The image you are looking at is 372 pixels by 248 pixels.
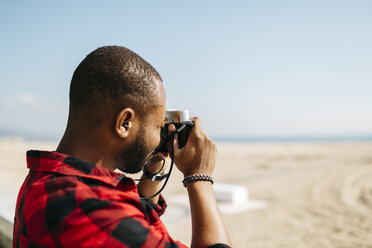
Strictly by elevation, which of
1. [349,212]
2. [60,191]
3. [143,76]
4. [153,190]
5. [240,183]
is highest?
[143,76]

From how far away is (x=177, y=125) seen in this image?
1.48 m

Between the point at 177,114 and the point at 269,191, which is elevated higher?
the point at 177,114

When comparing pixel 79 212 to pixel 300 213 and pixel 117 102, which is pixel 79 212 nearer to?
pixel 117 102

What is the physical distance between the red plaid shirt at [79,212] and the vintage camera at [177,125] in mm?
414

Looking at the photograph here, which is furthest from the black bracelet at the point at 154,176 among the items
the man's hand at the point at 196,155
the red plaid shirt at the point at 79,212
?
the red plaid shirt at the point at 79,212

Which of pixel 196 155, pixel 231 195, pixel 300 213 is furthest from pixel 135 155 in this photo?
pixel 231 195

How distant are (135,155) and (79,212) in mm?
405

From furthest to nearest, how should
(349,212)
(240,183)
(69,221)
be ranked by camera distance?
1. (240,183)
2. (349,212)
3. (69,221)

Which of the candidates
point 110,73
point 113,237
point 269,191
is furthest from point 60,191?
point 269,191

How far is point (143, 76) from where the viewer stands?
128cm

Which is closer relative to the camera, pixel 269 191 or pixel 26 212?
pixel 26 212

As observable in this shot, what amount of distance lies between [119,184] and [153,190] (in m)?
0.60

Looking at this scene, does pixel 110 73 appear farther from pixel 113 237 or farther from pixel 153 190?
pixel 153 190

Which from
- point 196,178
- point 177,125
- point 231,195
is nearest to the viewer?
point 196,178
